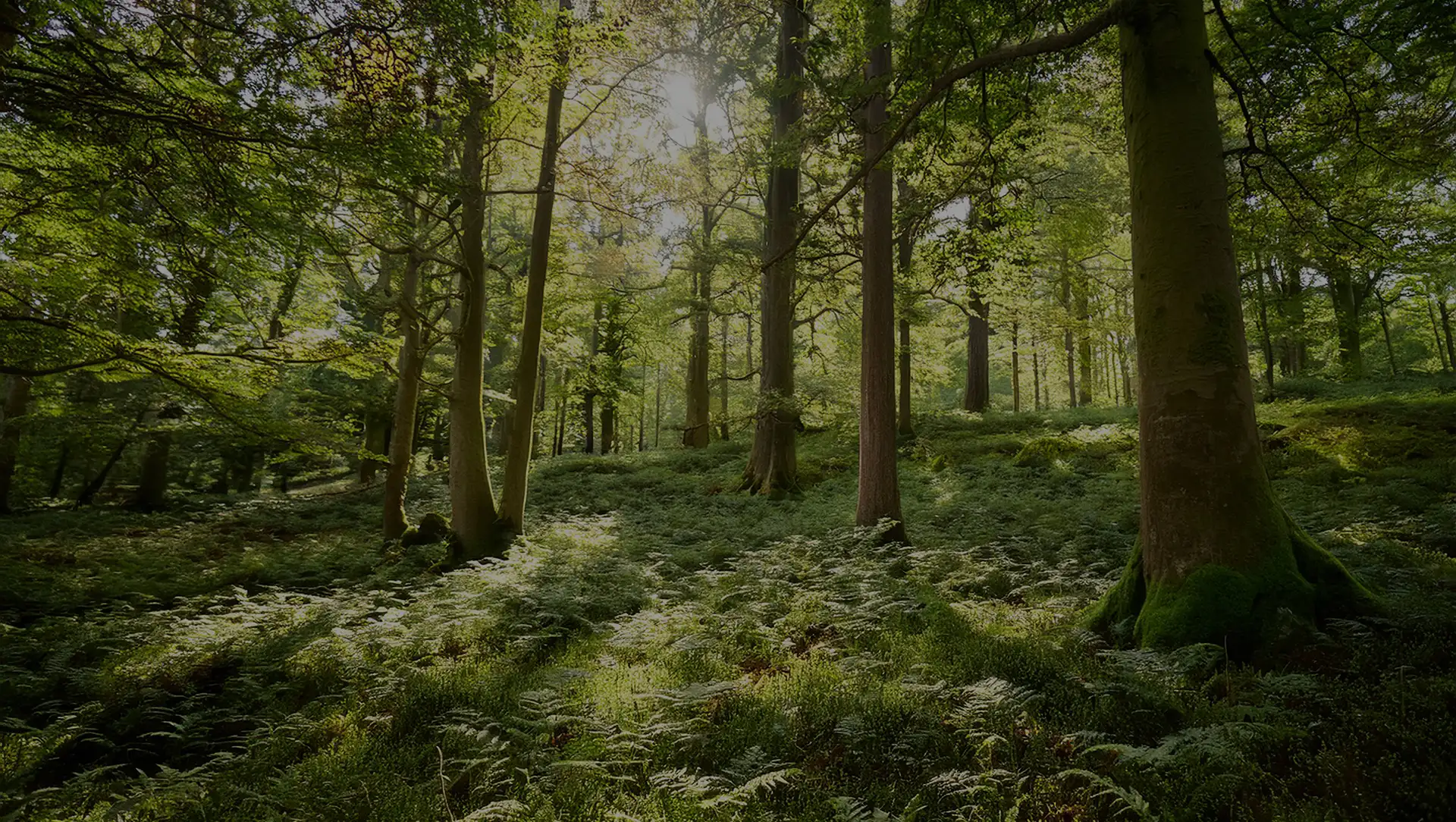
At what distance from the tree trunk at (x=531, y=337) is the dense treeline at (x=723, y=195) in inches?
2.6

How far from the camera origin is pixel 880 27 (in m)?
6.08

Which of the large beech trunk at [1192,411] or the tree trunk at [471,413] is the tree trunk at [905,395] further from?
the large beech trunk at [1192,411]

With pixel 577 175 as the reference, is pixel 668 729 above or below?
below

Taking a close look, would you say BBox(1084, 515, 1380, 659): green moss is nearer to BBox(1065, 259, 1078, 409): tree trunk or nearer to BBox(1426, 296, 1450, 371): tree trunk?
BBox(1065, 259, 1078, 409): tree trunk

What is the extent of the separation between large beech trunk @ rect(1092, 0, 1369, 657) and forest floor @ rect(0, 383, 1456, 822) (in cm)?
40

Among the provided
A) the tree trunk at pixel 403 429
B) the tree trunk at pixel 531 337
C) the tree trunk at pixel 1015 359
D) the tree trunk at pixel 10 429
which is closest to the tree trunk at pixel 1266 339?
the tree trunk at pixel 1015 359

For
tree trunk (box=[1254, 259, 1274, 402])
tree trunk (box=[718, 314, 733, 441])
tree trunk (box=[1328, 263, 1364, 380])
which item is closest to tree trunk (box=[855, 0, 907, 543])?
tree trunk (box=[1254, 259, 1274, 402])

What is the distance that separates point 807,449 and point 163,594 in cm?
1478

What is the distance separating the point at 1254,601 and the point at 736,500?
1096cm

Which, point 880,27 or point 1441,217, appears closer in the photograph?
point 880,27

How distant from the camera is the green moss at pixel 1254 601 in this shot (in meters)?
3.72

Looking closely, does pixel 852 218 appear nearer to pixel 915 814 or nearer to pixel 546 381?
pixel 915 814

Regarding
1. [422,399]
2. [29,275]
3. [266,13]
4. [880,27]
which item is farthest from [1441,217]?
[422,399]

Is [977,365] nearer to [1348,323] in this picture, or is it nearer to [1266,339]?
[1266,339]
